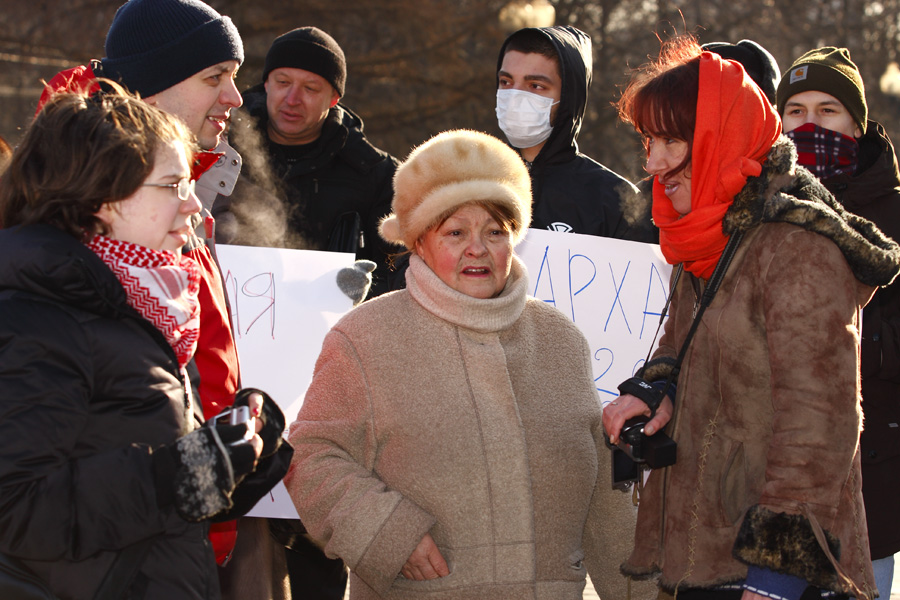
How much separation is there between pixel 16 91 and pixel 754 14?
26.9 feet

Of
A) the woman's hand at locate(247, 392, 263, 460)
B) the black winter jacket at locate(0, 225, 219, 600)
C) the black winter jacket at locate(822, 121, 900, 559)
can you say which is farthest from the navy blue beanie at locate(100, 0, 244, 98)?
the black winter jacket at locate(822, 121, 900, 559)

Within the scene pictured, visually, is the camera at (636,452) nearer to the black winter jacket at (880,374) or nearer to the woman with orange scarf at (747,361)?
the woman with orange scarf at (747,361)

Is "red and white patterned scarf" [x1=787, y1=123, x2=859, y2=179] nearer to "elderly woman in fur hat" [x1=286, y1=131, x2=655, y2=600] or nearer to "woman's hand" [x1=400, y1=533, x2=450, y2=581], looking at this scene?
"elderly woman in fur hat" [x1=286, y1=131, x2=655, y2=600]

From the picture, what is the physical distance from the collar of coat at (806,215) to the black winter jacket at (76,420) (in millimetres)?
1370

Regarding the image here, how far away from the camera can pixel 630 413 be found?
2.38 meters

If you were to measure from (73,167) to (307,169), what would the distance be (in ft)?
6.58

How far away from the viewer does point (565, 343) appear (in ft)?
9.02

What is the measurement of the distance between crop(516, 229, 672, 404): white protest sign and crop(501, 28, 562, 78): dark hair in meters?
0.76

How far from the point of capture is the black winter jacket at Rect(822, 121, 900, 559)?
2988mm

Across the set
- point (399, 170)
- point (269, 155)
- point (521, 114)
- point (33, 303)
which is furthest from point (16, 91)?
point (33, 303)

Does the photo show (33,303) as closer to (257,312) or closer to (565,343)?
(565,343)

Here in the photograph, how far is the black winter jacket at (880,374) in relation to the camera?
9.80 feet

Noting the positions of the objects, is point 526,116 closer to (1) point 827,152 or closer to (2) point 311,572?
(1) point 827,152

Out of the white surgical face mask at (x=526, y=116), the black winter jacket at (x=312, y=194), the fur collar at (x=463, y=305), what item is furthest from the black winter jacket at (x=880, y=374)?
the black winter jacket at (x=312, y=194)
